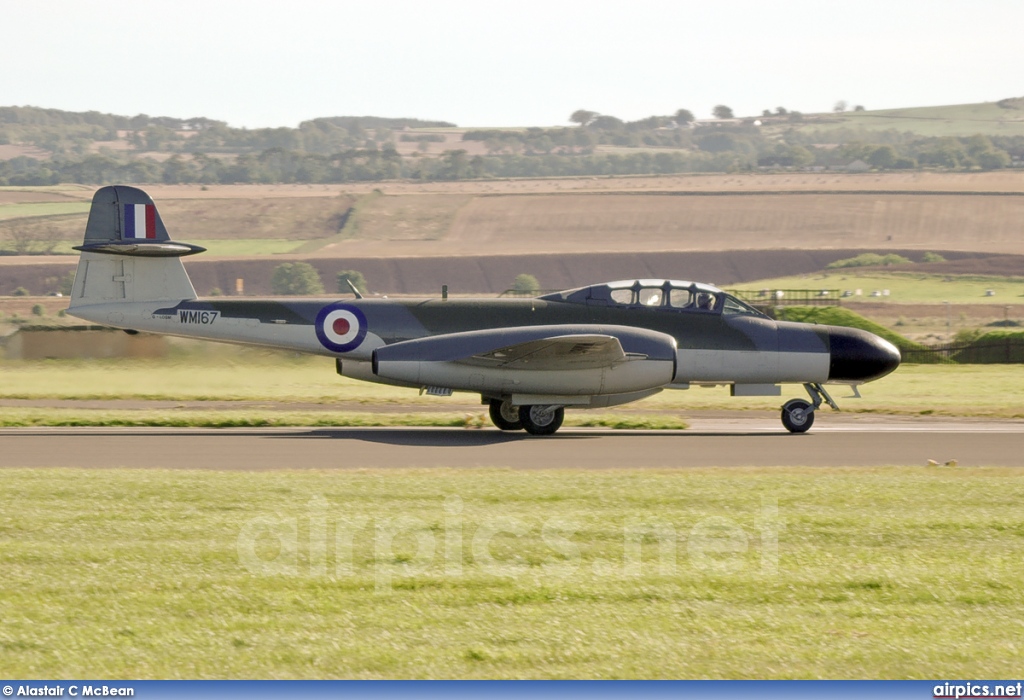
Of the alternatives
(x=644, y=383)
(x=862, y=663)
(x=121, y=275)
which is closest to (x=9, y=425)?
(x=121, y=275)

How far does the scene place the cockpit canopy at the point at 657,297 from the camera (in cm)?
1939


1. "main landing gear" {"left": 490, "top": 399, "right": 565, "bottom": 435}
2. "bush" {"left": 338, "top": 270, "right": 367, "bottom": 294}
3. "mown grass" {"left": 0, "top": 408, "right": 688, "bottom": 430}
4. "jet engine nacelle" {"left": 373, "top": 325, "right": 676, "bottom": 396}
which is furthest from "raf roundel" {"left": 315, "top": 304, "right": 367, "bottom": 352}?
"bush" {"left": 338, "top": 270, "right": 367, "bottom": 294}

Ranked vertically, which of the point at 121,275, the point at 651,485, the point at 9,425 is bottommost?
the point at 9,425

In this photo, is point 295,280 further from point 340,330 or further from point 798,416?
point 798,416

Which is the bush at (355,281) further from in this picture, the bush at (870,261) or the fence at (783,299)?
the bush at (870,261)

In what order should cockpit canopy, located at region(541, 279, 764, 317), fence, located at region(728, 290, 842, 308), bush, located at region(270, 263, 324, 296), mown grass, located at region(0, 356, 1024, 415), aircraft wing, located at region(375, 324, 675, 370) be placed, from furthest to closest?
bush, located at region(270, 263, 324, 296) < fence, located at region(728, 290, 842, 308) < mown grass, located at region(0, 356, 1024, 415) < cockpit canopy, located at region(541, 279, 764, 317) < aircraft wing, located at region(375, 324, 675, 370)

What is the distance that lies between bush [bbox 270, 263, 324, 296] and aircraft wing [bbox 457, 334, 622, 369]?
67122mm

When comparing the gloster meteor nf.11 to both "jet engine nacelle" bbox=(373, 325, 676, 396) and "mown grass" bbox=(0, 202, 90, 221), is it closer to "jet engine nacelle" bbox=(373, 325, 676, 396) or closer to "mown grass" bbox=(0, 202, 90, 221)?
"jet engine nacelle" bbox=(373, 325, 676, 396)

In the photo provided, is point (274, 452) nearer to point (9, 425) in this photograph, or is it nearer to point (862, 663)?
point (9, 425)

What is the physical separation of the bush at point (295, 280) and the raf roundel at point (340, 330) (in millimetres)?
65433

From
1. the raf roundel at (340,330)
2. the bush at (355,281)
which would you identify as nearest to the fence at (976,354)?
the raf roundel at (340,330)

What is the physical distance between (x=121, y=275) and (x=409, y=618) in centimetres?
1442

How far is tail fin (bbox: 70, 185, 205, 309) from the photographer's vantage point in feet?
63.7

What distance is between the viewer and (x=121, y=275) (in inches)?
766
